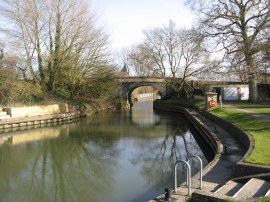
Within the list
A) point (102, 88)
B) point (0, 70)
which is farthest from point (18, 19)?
point (102, 88)

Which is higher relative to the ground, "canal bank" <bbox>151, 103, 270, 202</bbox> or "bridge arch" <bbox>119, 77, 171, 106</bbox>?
"bridge arch" <bbox>119, 77, 171, 106</bbox>

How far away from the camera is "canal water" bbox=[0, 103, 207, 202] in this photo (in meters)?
9.88

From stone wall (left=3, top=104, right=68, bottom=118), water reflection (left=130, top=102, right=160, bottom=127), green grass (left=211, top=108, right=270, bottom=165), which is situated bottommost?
water reflection (left=130, top=102, right=160, bottom=127)

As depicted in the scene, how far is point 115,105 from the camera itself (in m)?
45.4

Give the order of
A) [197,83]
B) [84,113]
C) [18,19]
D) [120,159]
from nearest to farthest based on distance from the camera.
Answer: [120,159], [18,19], [84,113], [197,83]

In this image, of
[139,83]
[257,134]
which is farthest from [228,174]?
[139,83]

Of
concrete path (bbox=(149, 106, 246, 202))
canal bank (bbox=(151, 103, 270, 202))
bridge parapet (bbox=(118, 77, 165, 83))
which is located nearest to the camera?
canal bank (bbox=(151, 103, 270, 202))

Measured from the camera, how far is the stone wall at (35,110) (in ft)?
82.4

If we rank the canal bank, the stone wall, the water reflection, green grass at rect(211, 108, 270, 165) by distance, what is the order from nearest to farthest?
the canal bank, green grass at rect(211, 108, 270, 165), the stone wall, the water reflection

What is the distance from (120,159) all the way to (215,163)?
16.8 feet

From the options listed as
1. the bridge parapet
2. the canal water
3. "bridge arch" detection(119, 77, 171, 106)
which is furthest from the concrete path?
"bridge arch" detection(119, 77, 171, 106)

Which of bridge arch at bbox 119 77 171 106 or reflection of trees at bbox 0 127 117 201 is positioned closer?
reflection of trees at bbox 0 127 117 201

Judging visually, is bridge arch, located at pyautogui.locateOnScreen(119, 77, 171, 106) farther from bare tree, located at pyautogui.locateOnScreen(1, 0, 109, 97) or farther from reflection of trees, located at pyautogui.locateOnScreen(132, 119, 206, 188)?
reflection of trees, located at pyautogui.locateOnScreen(132, 119, 206, 188)

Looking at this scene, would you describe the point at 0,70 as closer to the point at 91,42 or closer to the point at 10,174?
the point at 91,42
